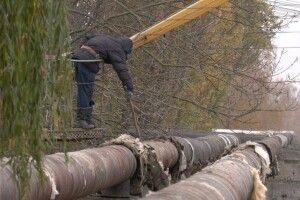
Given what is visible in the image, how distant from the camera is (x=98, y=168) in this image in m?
4.92

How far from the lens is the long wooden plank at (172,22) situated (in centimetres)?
927

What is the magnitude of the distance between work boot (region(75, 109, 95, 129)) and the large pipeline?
36.2 inches

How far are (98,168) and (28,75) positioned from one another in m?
2.66

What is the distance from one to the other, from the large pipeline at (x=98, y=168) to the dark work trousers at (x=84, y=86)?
1.25 meters

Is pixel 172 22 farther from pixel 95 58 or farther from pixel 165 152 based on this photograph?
pixel 165 152

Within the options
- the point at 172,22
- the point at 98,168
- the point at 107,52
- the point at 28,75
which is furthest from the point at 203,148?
the point at 28,75

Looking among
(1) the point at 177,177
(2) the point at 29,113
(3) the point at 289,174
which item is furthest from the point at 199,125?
(2) the point at 29,113

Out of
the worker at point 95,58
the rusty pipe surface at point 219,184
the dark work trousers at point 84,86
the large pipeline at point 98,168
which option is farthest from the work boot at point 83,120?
the rusty pipe surface at point 219,184

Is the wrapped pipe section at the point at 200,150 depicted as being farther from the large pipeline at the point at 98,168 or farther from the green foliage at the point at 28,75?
the green foliage at the point at 28,75

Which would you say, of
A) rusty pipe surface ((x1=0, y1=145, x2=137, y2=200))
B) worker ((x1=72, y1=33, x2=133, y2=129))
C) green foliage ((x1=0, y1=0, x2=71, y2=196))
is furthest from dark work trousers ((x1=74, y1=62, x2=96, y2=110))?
green foliage ((x1=0, y1=0, x2=71, y2=196))

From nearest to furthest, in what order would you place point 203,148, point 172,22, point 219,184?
point 219,184, point 203,148, point 172,22

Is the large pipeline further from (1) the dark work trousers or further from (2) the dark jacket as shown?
(1) the dark work trousers

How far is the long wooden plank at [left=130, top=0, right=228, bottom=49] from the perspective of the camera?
9.27m

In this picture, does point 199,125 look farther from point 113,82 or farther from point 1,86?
point 1,86
